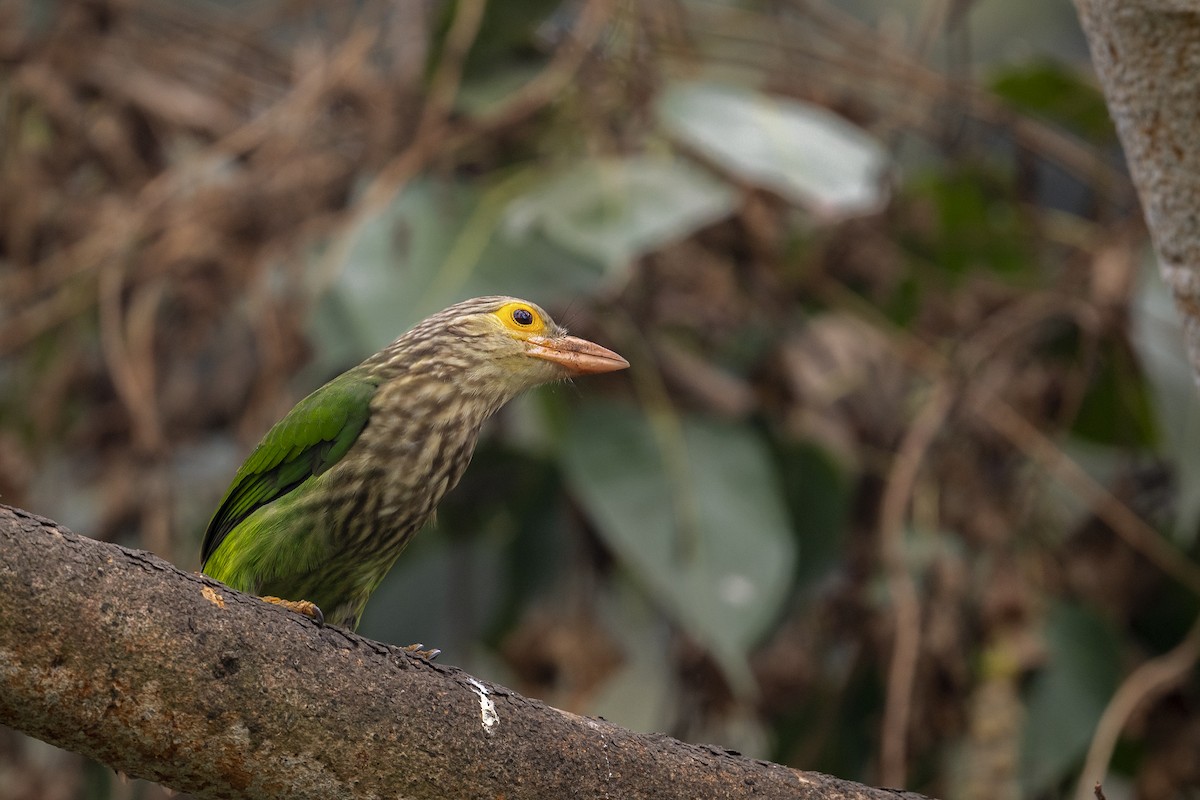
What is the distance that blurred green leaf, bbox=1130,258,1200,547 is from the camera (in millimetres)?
5195

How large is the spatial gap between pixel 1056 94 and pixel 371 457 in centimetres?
402

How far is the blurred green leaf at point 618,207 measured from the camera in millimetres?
4766

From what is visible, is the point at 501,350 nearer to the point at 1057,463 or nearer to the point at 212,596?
the point at 212,596

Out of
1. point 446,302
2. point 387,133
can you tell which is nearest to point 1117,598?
point 446,302

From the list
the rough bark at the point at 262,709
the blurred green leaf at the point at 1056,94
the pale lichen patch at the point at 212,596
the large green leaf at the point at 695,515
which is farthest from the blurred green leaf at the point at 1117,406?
the pale lichen patch at the point at 212,596

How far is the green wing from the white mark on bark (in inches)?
39.1

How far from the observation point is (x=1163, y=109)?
275cm

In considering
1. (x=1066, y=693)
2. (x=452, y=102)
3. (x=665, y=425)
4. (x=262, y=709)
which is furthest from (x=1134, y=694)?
(x=262, y=709)

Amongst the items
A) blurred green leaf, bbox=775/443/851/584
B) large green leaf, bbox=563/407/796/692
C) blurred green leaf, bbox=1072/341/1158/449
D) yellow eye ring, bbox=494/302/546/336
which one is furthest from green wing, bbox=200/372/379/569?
blurred green leaf, bbox=1072/341/1158/449

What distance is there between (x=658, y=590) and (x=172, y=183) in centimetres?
232

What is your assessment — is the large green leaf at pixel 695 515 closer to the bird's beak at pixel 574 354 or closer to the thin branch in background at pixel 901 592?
the thin branch in background at pixel 901 592

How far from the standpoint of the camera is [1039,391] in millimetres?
5641

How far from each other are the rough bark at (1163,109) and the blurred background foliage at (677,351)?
6.45 feet

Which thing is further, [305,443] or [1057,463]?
[1057,463]
